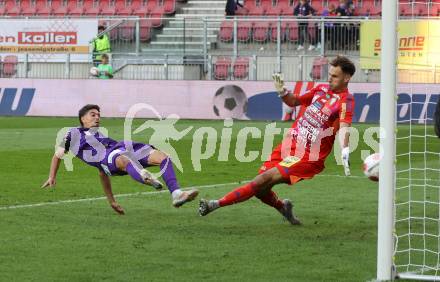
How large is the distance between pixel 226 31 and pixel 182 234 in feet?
66.7

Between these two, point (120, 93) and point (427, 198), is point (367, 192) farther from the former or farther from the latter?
point (120, 93)

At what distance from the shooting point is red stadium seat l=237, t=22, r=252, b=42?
2936 cm

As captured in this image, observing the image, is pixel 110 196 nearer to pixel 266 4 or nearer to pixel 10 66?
pixel 10 66

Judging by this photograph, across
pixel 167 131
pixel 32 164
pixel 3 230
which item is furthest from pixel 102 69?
pixel 3 230

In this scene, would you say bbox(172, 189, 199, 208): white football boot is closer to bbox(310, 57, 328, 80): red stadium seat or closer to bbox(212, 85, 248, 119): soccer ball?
bbox(310, 57, 328, 80): red stadium seat

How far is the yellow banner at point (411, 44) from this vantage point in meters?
17.7

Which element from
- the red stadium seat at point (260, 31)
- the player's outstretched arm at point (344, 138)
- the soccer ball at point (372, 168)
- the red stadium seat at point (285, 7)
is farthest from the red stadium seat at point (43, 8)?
the soccer ball at point (372, 168)

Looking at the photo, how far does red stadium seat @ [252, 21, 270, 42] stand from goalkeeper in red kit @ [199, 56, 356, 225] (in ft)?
61.8

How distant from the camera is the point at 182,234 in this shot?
384 inches

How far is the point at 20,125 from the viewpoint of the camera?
25.6 m

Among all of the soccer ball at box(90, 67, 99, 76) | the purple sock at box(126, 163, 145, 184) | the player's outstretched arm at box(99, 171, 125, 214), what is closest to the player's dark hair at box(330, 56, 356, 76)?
the purple sock at box(126, 163, 145, 184)

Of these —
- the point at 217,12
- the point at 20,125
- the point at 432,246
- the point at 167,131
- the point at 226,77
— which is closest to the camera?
the point at 432,246

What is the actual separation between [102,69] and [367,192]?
16.9m

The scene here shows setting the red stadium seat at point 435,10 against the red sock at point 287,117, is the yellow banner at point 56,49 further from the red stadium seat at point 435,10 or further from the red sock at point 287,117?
the red stadium seat at point 435,10
